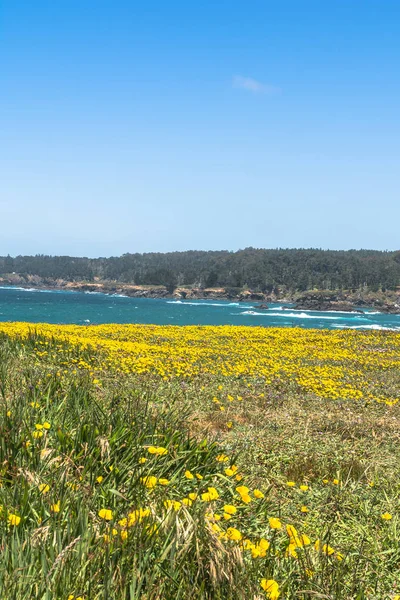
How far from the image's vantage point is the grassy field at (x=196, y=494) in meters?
2.64

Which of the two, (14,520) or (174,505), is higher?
(14,520)

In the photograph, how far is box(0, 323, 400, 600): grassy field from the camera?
2.64m

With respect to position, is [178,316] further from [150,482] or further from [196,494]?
[196,494]

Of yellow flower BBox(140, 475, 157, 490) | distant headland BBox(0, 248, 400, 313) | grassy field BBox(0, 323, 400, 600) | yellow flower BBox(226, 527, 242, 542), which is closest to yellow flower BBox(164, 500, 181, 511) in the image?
grassy field BBox(0, 323, 400, 600)

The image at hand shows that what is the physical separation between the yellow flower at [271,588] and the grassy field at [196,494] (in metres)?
0.02

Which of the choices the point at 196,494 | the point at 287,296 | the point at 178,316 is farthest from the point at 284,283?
the point at 196,494

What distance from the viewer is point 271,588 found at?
102 inches

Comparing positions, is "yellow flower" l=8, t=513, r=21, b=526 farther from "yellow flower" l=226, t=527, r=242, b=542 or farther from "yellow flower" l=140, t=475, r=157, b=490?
"yellow flower" l=226, t=527, r=242, b=542

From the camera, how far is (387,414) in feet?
31.8

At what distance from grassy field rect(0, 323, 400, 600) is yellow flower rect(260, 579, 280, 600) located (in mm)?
15

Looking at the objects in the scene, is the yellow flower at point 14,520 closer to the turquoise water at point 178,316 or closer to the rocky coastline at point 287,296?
the turquoise water at point 178,316

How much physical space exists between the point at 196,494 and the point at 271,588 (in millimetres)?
1049

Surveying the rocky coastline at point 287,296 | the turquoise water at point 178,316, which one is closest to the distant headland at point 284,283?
the rocky coastline at point 287,296

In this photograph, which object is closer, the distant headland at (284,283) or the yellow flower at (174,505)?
the yellow flower at (174,505)
